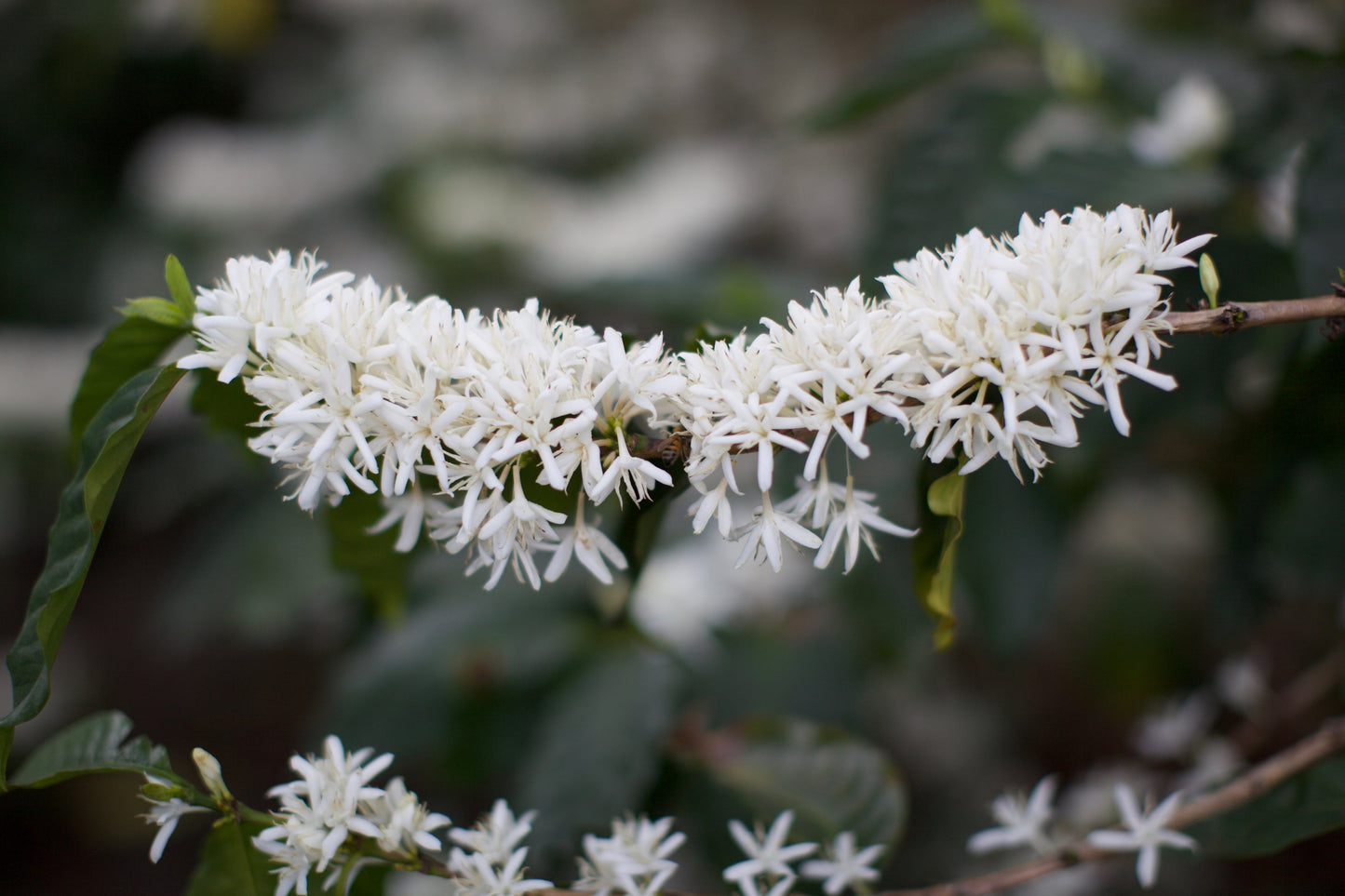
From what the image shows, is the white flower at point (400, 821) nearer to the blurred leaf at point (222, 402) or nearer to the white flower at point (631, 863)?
the white flower at point (631, 863)

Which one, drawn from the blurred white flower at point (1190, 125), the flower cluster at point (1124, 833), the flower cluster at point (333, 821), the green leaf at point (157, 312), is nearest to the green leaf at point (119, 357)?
the green leaf at point (157, 312)

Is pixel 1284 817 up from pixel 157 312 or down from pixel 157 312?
down

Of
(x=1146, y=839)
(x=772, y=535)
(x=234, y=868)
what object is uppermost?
(x=772, y=535)

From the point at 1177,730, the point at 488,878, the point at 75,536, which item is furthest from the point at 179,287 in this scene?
the point at 1177,730

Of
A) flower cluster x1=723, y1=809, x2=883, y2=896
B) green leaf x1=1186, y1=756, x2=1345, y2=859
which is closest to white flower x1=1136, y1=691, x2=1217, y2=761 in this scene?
green leaf x1=1186, y1=756, x2=1345, y2=859

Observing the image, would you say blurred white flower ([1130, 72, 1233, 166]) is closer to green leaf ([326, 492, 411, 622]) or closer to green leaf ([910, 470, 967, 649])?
green leaf ([910, 470, 967, 649])

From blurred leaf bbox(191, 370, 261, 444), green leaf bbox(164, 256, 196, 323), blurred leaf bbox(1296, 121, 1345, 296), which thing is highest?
blurred leaf bbox(1296, 121, 1345, 296)

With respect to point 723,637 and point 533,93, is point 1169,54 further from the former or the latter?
point 533,93

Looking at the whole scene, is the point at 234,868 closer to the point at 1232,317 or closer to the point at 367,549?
the point at 367,549
